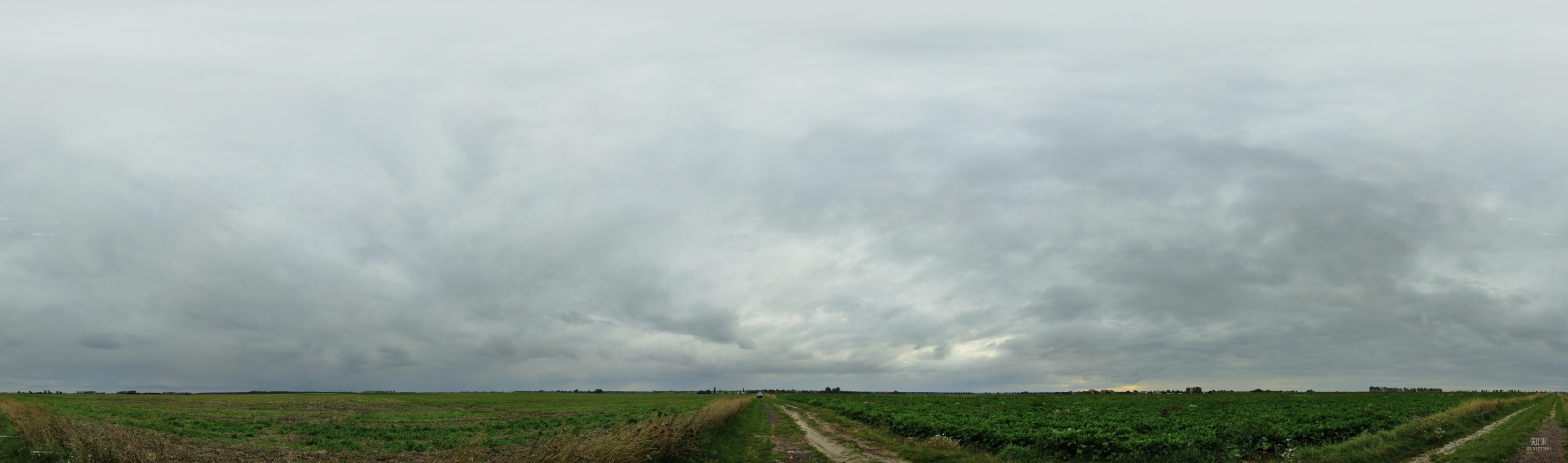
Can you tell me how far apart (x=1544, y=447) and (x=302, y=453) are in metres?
46.5

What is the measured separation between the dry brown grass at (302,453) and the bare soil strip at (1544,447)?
90.7 feet

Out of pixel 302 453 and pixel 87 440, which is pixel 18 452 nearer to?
pixel 87 440

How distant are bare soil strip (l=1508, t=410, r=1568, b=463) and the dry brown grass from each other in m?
27.6

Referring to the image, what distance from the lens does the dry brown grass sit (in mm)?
15172

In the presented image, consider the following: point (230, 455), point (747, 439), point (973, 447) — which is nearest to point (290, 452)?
point (230, 455)

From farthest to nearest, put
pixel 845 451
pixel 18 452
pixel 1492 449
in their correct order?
pixel 845 451 < pixel 1492 449 < pixel 18 452

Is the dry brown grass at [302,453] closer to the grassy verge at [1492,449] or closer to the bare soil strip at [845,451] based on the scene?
the bare soil strip at [845,451]

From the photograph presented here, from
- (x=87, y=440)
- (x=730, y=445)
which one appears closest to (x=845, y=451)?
(x=730, y=445)

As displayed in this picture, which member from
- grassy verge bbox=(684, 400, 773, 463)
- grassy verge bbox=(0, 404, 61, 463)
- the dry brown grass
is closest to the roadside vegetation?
grassy verge bbox=(684, 400, 773, 463)

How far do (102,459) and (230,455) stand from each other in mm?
5441

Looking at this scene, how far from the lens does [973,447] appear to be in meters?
26.1

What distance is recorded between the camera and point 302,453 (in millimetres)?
22781

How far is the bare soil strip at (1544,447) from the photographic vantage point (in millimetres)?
22938

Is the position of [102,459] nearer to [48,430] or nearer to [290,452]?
[48,430]
